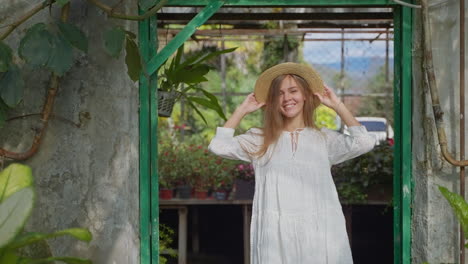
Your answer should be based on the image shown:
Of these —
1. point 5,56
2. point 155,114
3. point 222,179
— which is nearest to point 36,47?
point 5,56

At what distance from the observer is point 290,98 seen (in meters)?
3.13

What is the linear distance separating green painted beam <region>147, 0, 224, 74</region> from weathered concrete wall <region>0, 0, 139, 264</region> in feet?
0.50

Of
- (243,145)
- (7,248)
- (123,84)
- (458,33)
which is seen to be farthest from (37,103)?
(458,33)

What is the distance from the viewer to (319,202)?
9.86 feet

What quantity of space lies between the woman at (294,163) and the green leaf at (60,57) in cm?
78

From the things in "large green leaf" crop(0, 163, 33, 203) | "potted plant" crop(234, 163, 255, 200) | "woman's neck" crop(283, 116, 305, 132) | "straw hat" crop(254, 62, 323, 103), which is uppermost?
"straw hat" crop(254, 62, 323, 103)

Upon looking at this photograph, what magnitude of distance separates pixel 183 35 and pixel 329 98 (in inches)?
31.5

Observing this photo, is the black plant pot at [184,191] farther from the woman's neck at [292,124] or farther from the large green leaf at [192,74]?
the woman's neck at [292,124]

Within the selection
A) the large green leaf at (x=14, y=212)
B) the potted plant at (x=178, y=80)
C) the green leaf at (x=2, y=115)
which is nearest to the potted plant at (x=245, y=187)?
the potted plant at (x=178, y=80)

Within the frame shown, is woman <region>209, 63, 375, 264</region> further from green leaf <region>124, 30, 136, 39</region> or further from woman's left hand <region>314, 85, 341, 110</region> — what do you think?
green leaf <region>124, 30, 136, 39</region>

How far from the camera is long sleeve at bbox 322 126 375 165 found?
3045 millimetres

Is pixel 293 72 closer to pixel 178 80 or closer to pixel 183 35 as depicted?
pixel 183 35

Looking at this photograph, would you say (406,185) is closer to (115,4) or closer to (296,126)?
(296,126)

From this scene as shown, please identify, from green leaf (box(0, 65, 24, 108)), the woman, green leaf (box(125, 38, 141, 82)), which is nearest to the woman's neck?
the woman
